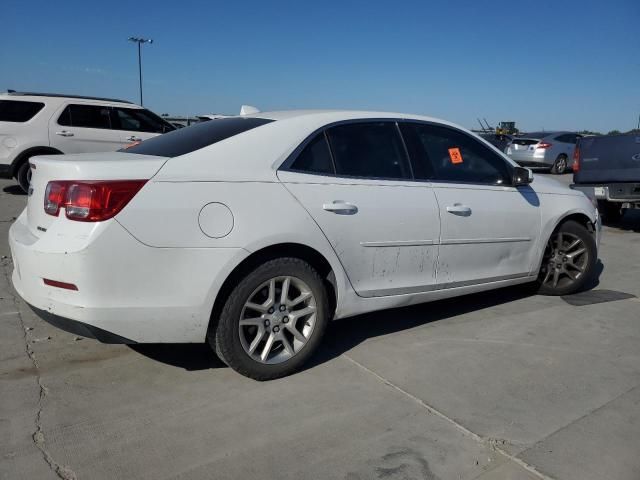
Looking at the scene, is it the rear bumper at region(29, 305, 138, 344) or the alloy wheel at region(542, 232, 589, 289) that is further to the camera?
the alloy wheel at region(542, 232, 589, 289)

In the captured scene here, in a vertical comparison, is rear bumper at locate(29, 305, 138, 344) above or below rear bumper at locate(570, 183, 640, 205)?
below

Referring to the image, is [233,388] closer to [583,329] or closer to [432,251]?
[432,251]

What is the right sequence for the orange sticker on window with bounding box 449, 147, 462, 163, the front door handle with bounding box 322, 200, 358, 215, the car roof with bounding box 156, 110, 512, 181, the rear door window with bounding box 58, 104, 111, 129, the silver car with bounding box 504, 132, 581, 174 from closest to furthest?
the car roof with bounding box 156, 110, 512, 181
the front door handle with bounding box 322, 200, 358, 215
the orange sticker on window with bounding box 449, 147, 462, 163
the rear door window with bounding box 58, 104, 111, 129
the silver car with bounding box 504, 132, 581, 174

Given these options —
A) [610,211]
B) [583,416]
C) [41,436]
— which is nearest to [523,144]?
[610,211]

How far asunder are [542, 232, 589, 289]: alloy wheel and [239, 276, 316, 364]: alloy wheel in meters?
2.68

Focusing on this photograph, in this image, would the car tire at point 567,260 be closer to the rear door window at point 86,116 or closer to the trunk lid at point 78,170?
the trunk lid at point 78,170

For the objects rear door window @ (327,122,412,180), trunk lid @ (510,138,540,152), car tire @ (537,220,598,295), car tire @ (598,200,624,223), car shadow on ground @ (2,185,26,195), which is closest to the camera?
rear door window @ (327,122,412,180)

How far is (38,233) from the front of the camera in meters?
2.99

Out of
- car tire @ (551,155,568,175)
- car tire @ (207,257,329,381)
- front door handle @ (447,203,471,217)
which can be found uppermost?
car tire @ (551,155,568,175)

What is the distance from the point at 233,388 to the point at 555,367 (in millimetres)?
2077

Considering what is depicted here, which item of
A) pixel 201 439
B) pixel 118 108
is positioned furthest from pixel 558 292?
pixel 118 108

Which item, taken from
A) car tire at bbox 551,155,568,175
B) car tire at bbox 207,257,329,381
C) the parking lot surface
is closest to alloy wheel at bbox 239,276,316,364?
car tire at bbox 207,257,329,381

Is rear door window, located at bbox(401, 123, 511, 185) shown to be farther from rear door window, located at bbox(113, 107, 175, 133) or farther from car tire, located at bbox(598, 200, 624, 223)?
rear door window, located at bbox(113, 107, 175, 133)

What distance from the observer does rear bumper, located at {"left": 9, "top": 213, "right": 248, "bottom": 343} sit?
2.73m
